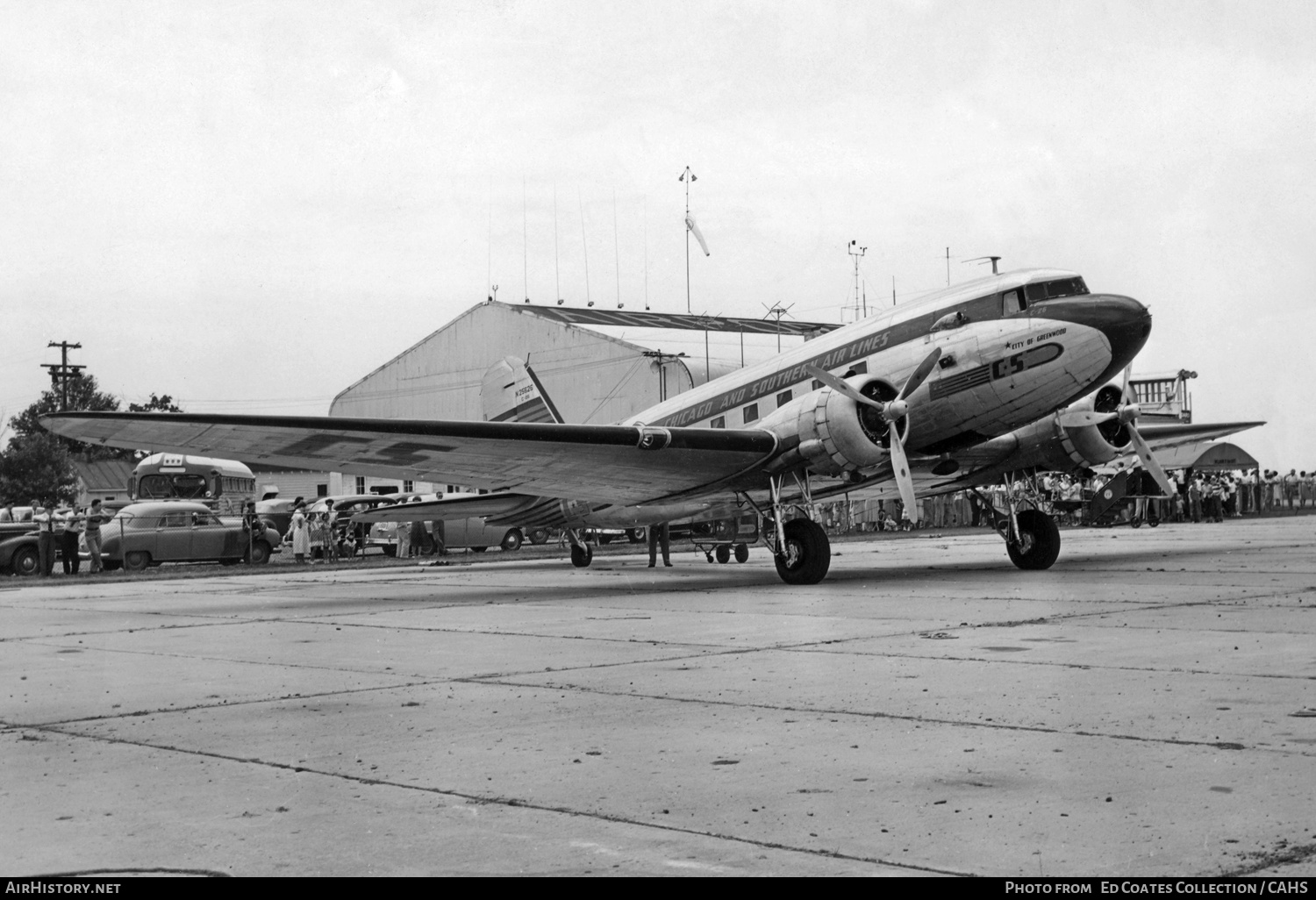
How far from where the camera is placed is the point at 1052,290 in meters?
18.4

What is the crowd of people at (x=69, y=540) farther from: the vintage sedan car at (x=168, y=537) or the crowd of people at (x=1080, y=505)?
the crowd of people at (x=1080, y=505)

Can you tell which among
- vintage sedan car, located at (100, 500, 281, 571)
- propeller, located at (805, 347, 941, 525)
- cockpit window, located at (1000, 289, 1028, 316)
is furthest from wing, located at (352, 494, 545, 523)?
vintage sedan car, located at (100, 500, 281, 571)

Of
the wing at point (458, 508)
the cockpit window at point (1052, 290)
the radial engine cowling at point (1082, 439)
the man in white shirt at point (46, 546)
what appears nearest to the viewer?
the cockpit window at point (1052, 290)

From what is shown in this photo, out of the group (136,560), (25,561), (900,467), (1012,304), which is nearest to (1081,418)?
(1012,304)

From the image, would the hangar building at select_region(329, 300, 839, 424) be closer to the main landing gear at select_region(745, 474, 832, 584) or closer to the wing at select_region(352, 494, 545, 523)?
the wing at select_region(352, 494, 545, 523)

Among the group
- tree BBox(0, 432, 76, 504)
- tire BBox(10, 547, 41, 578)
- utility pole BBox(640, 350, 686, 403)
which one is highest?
utility pole BBox(640, 350, 686, 403)

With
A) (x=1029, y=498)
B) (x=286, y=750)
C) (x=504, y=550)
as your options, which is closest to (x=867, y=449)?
(x=1029, y=498)

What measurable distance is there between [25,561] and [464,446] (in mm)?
18992

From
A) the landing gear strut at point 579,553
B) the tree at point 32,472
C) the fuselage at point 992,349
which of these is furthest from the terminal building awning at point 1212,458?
the tree at point 32,472

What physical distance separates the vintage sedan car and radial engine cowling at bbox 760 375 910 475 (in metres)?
20.5

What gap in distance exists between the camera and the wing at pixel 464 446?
16.7 meters

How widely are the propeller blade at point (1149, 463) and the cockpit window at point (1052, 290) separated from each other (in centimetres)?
382

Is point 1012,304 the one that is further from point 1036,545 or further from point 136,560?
point 136,560

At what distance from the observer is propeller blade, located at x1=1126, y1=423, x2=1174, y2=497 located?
20625 millimetres
